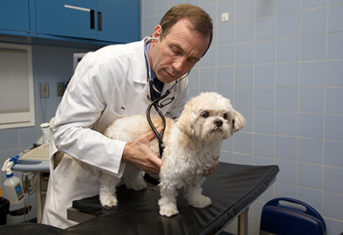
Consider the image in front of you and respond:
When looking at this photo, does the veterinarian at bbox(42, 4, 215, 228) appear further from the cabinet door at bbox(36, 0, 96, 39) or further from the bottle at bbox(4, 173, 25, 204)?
the cabinet door at bbox(36, 0, 96, 39)

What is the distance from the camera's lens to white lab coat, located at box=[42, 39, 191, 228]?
102 cm

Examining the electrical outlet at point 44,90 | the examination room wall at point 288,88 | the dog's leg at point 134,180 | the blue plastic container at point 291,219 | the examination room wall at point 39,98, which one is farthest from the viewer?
the electrical outlet at point 44,90

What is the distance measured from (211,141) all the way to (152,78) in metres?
0.38

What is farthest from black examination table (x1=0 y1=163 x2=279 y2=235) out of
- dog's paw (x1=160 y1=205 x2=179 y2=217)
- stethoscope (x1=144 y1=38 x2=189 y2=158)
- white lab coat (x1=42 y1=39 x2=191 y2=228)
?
stethoscope (x1=144 y1=38 x2=189 y2=158)

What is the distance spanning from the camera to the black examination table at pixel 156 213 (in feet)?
2.74

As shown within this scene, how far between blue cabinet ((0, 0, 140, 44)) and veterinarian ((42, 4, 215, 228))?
1397 mm

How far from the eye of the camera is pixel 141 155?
1008 millimetres

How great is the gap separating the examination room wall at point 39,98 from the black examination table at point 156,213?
1720mm

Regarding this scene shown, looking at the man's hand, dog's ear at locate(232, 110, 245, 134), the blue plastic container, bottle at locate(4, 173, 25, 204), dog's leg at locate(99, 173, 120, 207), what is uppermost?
dog's ear at locate(232, 110, 245, 134)

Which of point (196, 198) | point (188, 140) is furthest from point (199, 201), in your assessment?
point (188, 140)

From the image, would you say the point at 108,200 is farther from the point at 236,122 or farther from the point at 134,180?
the point at 236,122

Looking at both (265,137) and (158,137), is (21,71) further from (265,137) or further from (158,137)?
(265,137)

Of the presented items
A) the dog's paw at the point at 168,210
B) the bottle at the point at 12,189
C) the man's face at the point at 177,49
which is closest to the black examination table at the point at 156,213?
the dog's paw at the point at 168,210

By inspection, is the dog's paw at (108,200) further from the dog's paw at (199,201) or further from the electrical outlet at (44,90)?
the electrical outlet at (44,90)
